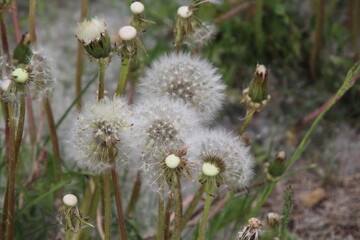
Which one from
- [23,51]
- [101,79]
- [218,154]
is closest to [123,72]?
[101,79]

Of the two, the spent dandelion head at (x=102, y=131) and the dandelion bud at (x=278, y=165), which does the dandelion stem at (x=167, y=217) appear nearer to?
the spent dandelion head at (x=102, y=131)

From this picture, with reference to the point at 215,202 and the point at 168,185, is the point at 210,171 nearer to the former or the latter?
the point at 168,185

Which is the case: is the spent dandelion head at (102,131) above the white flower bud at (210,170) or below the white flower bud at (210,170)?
above

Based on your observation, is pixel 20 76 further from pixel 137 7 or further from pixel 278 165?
pixel 278 165

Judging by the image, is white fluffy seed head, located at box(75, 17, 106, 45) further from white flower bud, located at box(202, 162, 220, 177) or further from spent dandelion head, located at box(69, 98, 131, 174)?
white flower bud, located at box(202, 162, 220, 177)

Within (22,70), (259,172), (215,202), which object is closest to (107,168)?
(22,70)

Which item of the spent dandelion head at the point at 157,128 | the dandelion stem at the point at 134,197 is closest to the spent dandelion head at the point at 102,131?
the spent dandelion head at the point at 157,128
